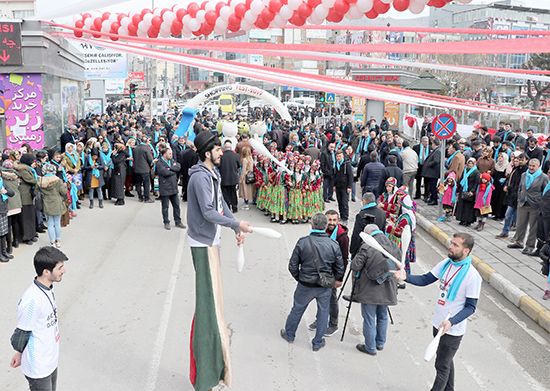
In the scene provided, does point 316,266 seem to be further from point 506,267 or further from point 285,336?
point 506,267

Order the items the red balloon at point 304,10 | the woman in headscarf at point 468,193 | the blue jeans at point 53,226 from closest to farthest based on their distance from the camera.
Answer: the red balloon at point 304,10 → the blue jeans at point 53,226 → the woman in headscarf at point 468,193

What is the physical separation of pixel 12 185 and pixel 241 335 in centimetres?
526

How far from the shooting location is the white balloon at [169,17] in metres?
5.46

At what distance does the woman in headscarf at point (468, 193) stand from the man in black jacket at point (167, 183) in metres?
6.15

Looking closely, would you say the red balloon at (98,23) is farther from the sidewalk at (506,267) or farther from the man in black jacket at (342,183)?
the man in black jacket at (342,183)

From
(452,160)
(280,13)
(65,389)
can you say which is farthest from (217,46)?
(452,160)

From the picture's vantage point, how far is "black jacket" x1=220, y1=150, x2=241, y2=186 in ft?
41.9

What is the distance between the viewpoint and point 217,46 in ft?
18.1

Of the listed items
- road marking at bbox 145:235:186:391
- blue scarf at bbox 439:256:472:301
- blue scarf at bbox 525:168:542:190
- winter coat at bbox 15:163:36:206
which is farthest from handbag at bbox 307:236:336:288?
winter coat at bbox 15:163:36:206

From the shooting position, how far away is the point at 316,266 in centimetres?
622

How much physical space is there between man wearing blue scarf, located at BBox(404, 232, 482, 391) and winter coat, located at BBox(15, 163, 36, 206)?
770cm

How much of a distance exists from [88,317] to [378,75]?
30.6m

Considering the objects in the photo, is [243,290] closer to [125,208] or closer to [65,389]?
[65,389]

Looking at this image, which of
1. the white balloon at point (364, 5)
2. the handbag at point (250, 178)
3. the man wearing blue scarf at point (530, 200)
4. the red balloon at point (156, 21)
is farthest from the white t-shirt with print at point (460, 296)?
the handbag at point (250, 178)
